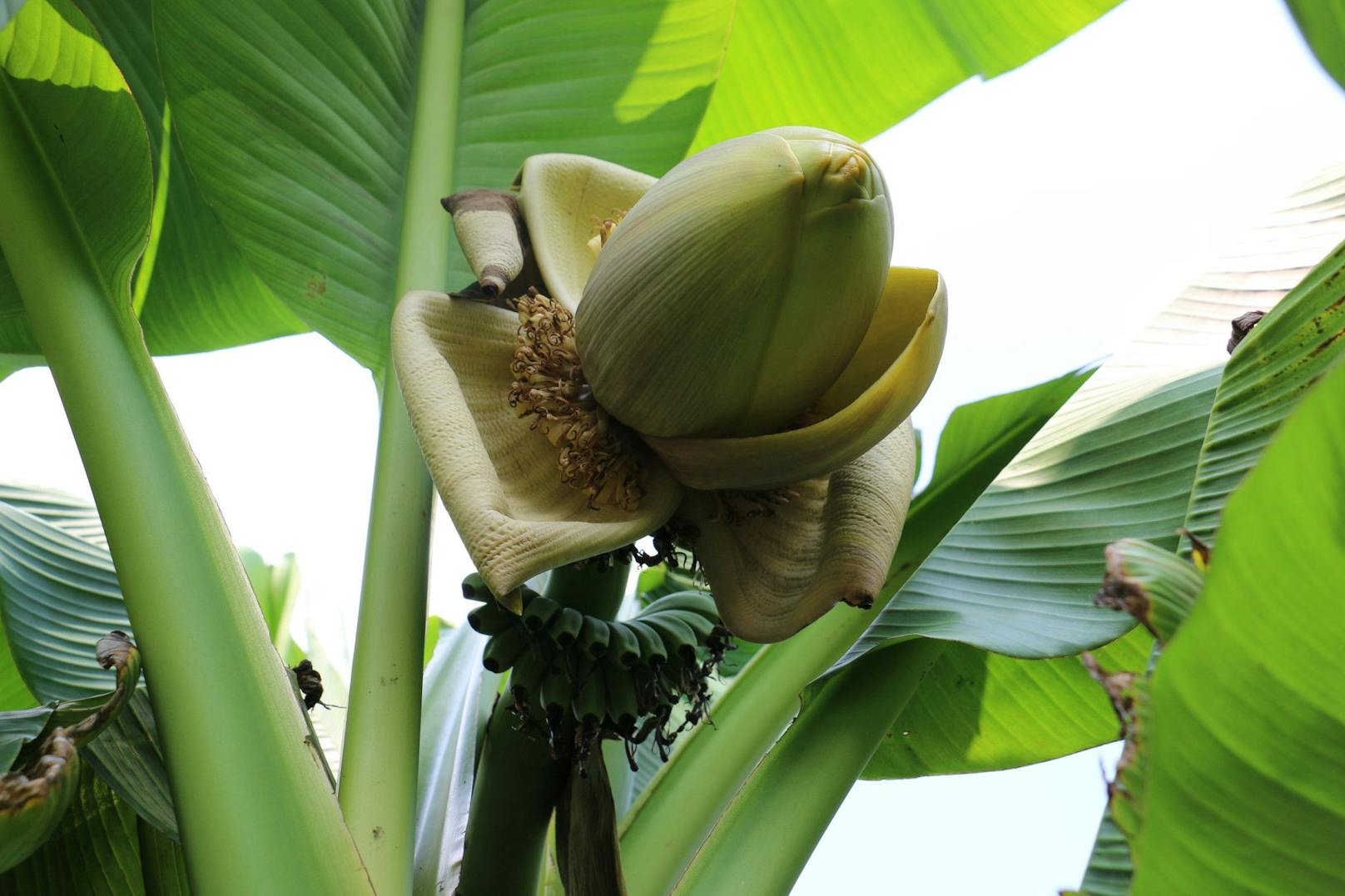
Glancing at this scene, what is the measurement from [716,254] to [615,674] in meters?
0.28

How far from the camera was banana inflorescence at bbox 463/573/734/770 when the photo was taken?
65cm

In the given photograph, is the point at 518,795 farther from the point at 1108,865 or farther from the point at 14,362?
the point at 14,362

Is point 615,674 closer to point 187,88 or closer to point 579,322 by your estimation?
point 579,322

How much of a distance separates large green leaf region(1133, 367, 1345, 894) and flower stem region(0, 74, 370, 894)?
37 cm

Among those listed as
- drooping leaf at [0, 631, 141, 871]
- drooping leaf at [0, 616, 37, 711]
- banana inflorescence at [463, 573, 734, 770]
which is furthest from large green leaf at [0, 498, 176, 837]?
banana inflorescence at [463, 573, 734, 770]

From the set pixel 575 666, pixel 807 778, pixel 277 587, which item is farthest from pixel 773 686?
pixel 277 587

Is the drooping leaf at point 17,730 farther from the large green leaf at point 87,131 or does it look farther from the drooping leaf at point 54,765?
the large green leaf at point 87,131

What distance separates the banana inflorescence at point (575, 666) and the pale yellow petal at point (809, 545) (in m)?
0.07

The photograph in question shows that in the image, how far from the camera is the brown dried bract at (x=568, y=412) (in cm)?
59

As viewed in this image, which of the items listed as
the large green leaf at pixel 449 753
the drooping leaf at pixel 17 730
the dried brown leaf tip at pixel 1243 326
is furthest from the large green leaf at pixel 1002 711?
the drooping leaf at pixel 17 730

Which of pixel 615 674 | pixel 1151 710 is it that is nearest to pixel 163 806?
pixel 615 674

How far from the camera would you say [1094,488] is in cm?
80

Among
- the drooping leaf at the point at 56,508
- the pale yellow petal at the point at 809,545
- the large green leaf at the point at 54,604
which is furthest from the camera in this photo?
the drooping leaf at the point at 56,508

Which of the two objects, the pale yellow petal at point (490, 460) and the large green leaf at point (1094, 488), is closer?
the pale yellow petal at point (490, 460)
